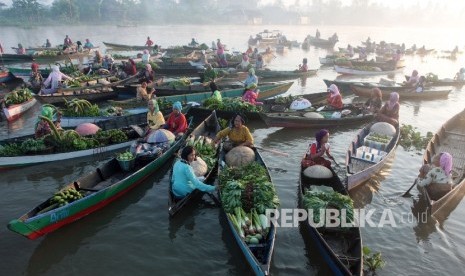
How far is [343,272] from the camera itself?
6.66 meters

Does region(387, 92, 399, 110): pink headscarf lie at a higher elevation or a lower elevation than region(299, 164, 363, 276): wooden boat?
higher

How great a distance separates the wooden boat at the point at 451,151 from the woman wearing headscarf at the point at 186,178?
6.11 metres

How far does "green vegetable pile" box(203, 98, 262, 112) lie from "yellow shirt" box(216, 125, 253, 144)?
5.25 metres

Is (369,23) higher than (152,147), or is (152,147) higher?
(369,23)

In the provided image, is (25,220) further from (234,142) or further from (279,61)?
(279,61)

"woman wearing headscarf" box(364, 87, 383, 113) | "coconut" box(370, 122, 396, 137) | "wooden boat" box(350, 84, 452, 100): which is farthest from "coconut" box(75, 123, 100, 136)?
"wooden boat" box(350, 84, 452, 100)

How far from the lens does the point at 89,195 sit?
8.92 m

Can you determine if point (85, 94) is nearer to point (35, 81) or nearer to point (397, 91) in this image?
point (35, 81)

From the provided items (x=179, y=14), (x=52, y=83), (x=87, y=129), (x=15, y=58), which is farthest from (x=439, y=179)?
(x=179, y=14)

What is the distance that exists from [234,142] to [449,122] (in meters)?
10.8

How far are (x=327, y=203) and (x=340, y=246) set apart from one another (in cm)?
101

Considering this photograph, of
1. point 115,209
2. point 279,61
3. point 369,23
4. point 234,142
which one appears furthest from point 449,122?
point 369,23

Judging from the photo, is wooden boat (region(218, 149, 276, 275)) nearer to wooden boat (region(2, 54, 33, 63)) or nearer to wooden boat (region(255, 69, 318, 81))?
wooden boat (region(255, 69, 318, 81))

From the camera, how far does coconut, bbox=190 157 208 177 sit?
1016 cm
